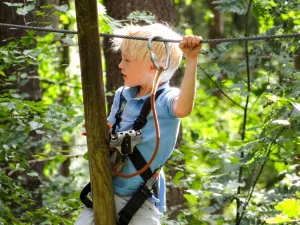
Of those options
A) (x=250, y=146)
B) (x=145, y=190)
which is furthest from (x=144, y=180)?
(x=250, y=146)

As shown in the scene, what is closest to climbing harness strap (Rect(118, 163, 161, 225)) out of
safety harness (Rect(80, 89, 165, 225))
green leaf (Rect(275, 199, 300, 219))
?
safety harness (Rect(80, 89, 165, 225))

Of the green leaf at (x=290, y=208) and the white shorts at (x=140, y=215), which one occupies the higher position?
the white shorts at (x=140, y=215)

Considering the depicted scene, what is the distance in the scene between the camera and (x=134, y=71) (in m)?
2.52

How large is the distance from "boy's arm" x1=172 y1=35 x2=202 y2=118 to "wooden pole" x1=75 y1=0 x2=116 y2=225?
267 mm

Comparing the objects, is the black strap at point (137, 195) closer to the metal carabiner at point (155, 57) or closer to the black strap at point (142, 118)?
the black strap at point (142, 118)

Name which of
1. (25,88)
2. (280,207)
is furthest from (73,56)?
(280,207)

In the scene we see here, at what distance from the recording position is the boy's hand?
2186 millimetres

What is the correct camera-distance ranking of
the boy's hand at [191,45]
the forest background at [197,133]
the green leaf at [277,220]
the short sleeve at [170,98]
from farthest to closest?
the forest background at [197,133] → the green leaf at [277,220] → the short sleeve at [170,98] → the boy's hand at [191,45]

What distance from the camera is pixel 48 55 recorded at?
3.72 m

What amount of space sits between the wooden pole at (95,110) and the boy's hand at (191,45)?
0.29 metres

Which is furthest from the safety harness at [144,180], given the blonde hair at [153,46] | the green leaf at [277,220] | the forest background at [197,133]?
the forest background at [197,133]

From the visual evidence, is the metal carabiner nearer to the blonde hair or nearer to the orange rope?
the orange rope

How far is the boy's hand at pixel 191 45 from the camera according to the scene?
2.19 meters

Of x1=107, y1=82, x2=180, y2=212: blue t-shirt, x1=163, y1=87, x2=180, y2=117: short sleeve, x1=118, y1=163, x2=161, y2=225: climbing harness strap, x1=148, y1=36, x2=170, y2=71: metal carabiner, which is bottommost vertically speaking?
x1=118, y1=163, x2=161, y2=225: climbing harness strap
